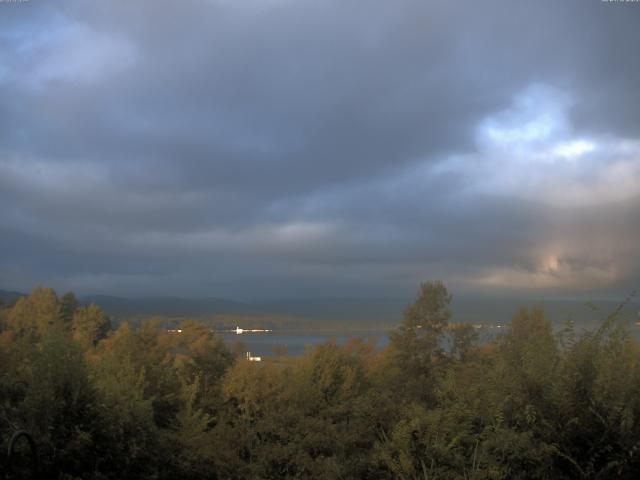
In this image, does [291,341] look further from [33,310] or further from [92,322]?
[33,310]

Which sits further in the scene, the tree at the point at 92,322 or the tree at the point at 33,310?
the tree at the point at 33,310

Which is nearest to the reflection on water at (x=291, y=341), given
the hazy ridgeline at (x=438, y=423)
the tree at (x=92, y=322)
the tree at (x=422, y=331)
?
the tree at (x=422, y=331)

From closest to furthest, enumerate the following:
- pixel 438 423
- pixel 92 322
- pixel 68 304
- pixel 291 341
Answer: pixel 438 423
pixel 92 322
pixel 291 341
pixel 68 304

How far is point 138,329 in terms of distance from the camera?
33.8 m

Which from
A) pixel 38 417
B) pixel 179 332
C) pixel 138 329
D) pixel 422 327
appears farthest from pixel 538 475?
pixel 422 327

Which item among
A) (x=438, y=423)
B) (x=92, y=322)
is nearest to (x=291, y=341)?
(x=92, y=322)

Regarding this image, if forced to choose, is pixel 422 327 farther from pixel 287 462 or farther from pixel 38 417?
pixel 38 417

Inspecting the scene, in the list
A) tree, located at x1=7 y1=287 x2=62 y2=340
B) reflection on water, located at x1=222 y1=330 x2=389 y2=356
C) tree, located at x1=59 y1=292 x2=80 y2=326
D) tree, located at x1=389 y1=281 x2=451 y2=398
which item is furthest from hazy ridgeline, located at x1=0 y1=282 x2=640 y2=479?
tree, located at x1=59 y1=292 x2=80 y2=326

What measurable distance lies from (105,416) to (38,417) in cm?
79

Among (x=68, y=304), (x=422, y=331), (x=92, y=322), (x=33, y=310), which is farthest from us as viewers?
(x=68, y=304)

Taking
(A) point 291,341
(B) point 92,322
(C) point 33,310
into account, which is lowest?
(A) point 291,341

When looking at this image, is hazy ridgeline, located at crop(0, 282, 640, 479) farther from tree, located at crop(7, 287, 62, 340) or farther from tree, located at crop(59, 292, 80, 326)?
tree, located at crop(59, 292, 80, 326)

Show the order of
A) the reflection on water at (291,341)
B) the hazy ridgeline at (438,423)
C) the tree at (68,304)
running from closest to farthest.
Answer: the hazy ridgeline at (438,423) → the reflection on water at (291,341) → the tree at (68,304)

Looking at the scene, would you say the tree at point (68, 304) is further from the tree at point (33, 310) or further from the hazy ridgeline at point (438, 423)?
the hazy ridgeline at point (438, 423)
